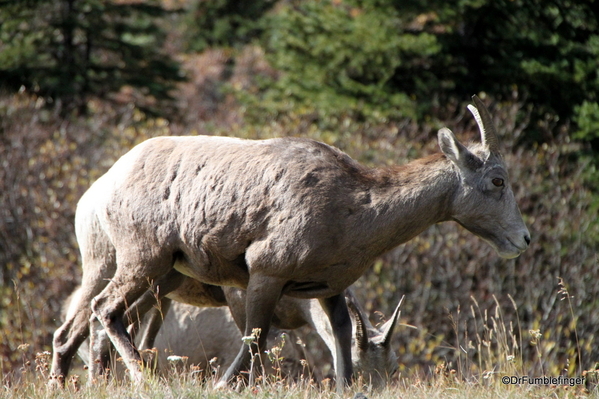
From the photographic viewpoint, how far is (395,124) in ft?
Result: 49.0

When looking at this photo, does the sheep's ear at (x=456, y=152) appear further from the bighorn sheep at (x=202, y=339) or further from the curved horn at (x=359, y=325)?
the bighorn sheep at (x=202, y=339)

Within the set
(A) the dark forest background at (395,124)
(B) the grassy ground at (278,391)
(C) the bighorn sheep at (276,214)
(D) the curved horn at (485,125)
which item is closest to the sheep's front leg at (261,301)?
(C) the bighorn sheep at (276,214)

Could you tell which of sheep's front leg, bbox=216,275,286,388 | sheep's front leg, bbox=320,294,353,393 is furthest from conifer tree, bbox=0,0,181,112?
sheep's front leg, bbox=216,275,286,388

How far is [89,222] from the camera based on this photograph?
6172mm

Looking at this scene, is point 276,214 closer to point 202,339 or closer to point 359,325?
point 359,325

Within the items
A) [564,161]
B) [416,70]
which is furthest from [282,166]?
[416,70]

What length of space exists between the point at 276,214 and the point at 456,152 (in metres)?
1.33

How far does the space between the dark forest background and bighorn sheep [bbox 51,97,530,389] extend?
451 centimetres

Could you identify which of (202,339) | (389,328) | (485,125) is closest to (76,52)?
(202,339)

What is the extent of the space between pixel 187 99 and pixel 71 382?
2062 cm

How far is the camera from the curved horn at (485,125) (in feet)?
17.9

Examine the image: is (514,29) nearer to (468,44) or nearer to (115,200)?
(468,44)

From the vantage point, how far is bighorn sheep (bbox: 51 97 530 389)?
5.27 m

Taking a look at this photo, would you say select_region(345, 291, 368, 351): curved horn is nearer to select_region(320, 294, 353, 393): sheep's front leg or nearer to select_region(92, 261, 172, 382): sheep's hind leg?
select_region(320, 294, 353, 393): sheep's front leg
